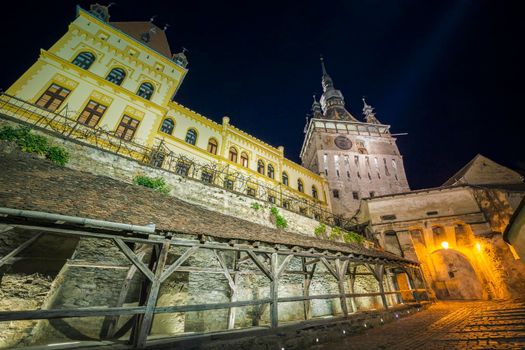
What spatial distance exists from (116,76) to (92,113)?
172 inches

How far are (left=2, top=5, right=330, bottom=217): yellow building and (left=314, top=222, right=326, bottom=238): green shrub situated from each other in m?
2.14

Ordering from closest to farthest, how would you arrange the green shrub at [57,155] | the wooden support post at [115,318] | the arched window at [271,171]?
1. the wooden support post at [115,318]
2. the green shrub at [57,155]
3. the arched window at [271,171]

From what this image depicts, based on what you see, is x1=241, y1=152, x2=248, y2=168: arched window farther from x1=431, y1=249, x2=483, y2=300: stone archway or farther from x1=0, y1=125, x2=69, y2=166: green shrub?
x1=431, y1=249, x2=483, y2=300: stone archway

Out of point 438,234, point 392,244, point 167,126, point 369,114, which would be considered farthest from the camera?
point 369,114

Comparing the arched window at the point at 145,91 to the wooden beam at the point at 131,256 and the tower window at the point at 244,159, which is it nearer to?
the tower window at the point at 244,159

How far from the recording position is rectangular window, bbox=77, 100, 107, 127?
13.9 m

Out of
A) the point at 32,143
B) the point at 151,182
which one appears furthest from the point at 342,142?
the point at 32,143

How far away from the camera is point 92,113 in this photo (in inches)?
568

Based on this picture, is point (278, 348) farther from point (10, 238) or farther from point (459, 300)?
point (459, 300)

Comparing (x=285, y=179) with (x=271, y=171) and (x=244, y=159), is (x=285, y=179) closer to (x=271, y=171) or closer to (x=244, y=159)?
(x=271, y=171)

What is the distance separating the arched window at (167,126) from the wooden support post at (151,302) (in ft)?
49.1

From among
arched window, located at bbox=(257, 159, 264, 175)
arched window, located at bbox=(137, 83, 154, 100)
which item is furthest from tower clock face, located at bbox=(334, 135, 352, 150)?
arched window, located at bbox=(137, 83, 154, 100)

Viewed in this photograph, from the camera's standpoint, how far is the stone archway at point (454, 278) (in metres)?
15.8

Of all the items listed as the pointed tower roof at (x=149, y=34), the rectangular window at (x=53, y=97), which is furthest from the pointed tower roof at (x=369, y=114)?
the rectangular window at (x=53, y=97)
